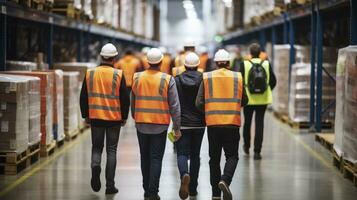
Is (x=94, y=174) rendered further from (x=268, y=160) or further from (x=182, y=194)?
(x=268, y=160)

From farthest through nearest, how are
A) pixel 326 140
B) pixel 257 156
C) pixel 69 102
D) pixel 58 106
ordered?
pixel 69 102, pixel 326 140, pixel 58 106, pixel 257 156

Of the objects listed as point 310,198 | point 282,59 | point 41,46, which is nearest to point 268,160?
point 310,198

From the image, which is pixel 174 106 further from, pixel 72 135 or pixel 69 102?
pixel 72 135

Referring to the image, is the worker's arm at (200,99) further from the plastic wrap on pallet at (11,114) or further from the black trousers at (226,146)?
the plastic wrap on pallet at (11,114)

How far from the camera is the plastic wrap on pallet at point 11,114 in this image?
10289mm

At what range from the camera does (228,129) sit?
855 cm

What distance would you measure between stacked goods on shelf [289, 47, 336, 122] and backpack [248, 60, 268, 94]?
4508 mm

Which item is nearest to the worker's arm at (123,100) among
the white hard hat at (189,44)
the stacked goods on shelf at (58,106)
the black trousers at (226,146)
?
the black trousers at (226,146)

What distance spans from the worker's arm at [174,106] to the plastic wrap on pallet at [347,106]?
100 inches

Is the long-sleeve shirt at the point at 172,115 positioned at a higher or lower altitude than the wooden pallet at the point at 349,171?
higher

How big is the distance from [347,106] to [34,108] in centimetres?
444

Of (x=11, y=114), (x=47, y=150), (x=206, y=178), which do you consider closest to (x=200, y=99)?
(x=206, y=178)

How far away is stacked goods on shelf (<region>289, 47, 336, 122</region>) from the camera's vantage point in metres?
16.6

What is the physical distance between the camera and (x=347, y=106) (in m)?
10.3
